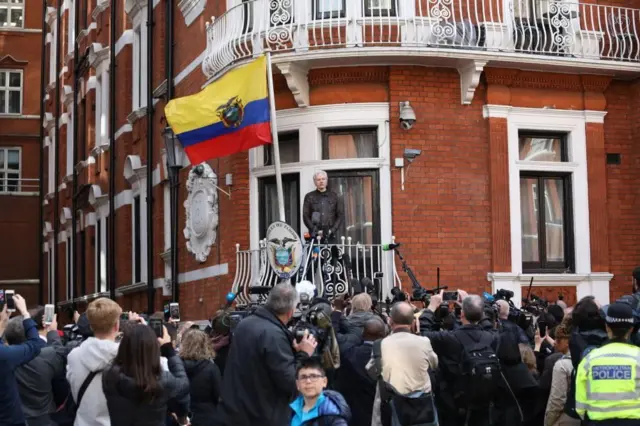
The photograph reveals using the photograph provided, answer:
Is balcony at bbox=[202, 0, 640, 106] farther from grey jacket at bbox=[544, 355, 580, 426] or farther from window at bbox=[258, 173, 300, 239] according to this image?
grey jacket at bbox=[544, 355, 580, 426]

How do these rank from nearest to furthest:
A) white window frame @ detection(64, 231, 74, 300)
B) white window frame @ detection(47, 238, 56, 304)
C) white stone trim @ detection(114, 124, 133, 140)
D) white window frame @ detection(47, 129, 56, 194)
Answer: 1. white stone trim @ detection(114, 124, 133, 140)
2. white window frame @ detection(64, 231, 74, 300)
3. white window frame @ detection(47, 238, 56, 304)
4. white window frame @ detection(47, 129, 56, 194)

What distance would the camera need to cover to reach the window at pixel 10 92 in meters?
41.0

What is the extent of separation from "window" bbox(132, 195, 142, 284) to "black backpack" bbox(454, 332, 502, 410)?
16.1 metres

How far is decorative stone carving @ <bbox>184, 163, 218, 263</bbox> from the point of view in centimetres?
1998

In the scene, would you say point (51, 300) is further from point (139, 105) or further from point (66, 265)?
point (139, 105)

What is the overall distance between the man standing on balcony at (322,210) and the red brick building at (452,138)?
1.66 feet

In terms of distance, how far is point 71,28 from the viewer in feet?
115

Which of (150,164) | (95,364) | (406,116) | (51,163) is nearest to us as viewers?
(95,364)

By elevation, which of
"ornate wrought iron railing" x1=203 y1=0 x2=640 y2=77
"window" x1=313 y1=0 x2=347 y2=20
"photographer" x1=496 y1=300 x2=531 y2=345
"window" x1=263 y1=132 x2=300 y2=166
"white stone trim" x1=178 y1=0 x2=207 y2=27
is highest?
"white stone trim" x1=178 y1=0 x2=207 y2=27

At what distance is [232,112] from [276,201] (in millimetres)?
1872

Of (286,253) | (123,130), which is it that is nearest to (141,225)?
(123,130)

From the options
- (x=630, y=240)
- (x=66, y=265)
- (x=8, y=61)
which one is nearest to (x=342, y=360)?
(x=630, y=240)

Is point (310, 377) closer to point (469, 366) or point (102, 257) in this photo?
point (469, 366)

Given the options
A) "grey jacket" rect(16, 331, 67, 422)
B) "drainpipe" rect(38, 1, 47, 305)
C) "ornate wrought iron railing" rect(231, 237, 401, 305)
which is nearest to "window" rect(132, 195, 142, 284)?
"ornate wrought iron railing" rect(231, 237, 401, 305)
